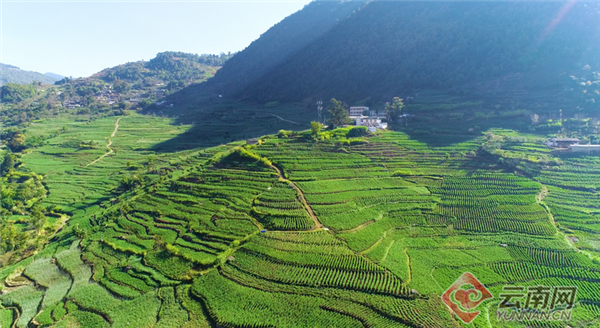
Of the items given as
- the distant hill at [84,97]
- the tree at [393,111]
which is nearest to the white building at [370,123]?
the tree at [393,111]

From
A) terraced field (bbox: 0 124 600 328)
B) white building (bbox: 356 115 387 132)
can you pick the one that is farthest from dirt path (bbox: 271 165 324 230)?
white building (bbox: 356 115 387 132)

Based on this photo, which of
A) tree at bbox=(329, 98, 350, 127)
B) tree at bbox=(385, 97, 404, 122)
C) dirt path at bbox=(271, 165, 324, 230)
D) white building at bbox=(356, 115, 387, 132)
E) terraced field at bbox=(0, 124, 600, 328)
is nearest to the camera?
terraced field at bbox=(0, 124, 600, 328)

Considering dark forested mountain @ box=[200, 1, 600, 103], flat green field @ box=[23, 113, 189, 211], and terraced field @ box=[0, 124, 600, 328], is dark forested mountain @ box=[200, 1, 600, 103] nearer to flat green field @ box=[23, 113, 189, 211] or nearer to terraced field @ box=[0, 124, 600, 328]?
flat green field @ box=[23, 113, 189, 211]

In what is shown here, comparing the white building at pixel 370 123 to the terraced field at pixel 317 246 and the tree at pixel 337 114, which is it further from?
the terraced field at pixel 317 246

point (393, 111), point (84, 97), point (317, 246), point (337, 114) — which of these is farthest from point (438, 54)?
point (84, 97)

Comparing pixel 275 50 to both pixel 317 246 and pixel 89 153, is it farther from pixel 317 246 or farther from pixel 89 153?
pixel 317 246

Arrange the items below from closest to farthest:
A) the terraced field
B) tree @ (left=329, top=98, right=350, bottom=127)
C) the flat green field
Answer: the terraced field → the flat green field → tree @ (left=329, top=98, right=350, bottom=127)

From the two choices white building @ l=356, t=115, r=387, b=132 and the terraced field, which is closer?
the terraced field

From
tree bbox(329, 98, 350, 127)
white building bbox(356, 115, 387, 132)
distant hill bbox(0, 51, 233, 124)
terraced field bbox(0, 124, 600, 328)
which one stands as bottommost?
terraced field bbox(0, 124, 600, 328)
